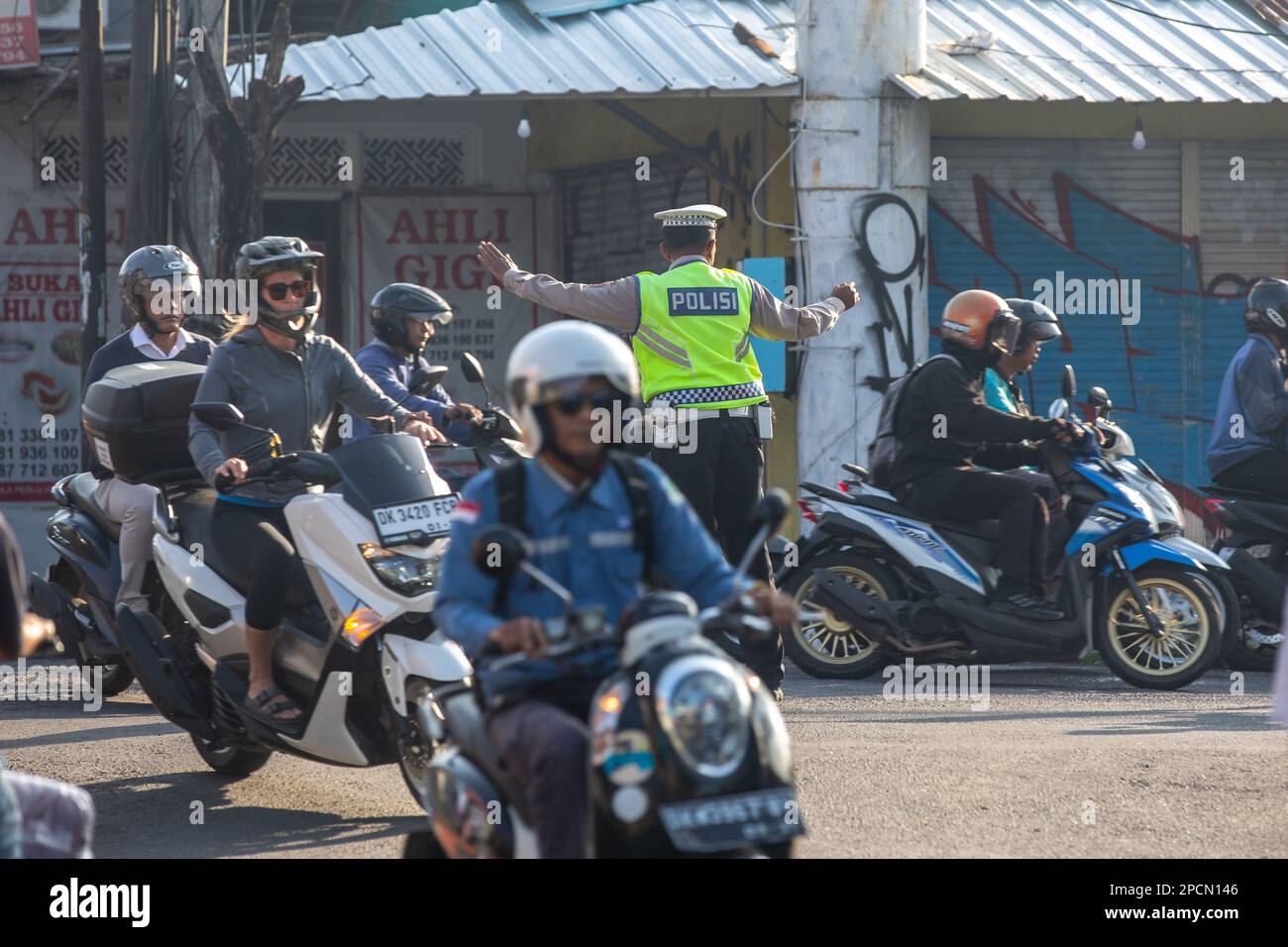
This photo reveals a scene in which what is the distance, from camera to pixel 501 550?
13.2 ft

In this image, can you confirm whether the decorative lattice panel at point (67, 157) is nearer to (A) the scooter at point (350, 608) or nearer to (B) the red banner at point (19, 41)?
(B) the red banner at point (19, 41)

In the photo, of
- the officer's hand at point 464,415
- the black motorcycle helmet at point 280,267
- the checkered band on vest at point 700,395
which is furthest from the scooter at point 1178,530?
the black motorcycle helmet at point 280,267

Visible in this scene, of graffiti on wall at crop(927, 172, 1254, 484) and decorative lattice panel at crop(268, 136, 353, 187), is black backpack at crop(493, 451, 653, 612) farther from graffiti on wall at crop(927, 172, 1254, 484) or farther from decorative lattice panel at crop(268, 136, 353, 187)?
decorative lattice panel at crop(268, 136, 353, 187)

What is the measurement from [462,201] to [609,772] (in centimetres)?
1377

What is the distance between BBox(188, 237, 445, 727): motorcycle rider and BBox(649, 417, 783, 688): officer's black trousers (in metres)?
1.69

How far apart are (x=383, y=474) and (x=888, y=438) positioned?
435 cm

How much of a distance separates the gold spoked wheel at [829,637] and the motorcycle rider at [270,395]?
3.37 m

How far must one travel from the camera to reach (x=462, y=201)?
1725 centimetres

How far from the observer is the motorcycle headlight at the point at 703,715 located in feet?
12.6

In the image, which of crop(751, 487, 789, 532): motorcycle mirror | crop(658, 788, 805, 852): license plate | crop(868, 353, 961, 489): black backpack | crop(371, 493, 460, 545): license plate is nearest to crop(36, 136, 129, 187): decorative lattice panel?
crop(868, 353, 961, 489): black backpack

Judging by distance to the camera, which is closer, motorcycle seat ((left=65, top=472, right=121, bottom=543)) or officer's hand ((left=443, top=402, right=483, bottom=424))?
officer's hand ((left=443, top=402, right=483, bottom=424))

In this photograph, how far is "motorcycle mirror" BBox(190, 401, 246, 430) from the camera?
6.46m
